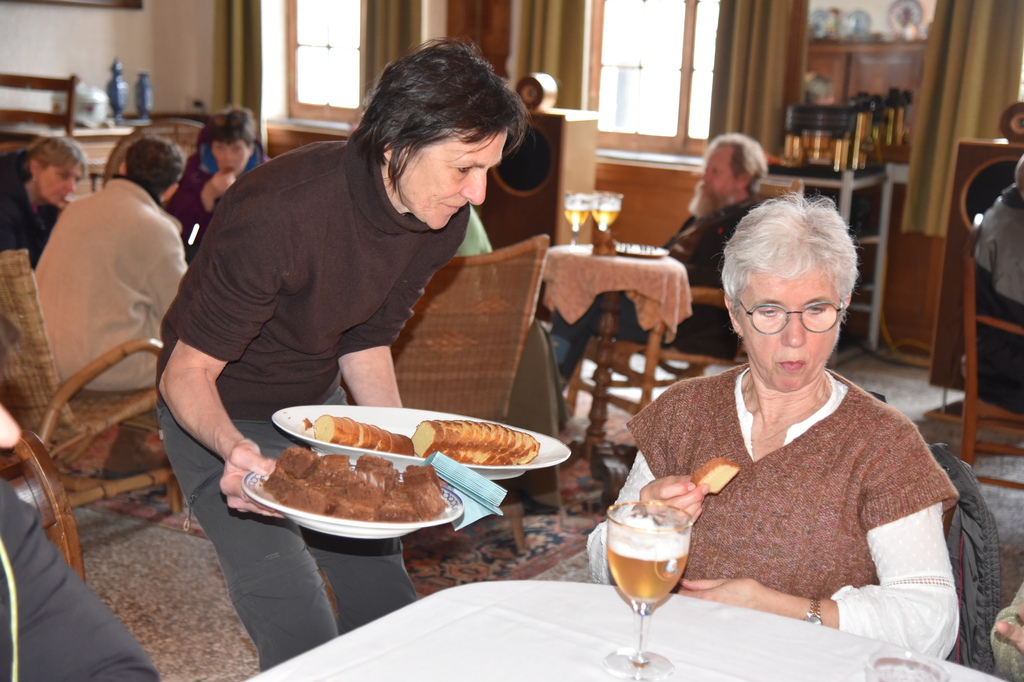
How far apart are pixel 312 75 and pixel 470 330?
5.73m

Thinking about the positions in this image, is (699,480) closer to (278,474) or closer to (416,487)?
(416,487)

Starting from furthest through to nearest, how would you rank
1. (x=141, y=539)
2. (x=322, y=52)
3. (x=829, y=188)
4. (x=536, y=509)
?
(x=322, y=52), (x=829, y=188), (x=536, y=509), (x=141, y=539)

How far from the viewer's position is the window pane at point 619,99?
22.3 ft

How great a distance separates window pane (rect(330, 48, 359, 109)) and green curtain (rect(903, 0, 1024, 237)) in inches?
161

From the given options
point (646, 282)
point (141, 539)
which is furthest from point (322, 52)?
point (141, 539)

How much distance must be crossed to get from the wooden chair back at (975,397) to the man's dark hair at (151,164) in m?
2.60

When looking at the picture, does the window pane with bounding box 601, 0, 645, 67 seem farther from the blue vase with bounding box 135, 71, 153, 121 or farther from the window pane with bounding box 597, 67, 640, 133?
the blue vase with bounding box 135, 71, 153, 121

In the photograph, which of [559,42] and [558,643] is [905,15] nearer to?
[559,42]

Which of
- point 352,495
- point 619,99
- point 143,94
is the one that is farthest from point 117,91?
point 352,495

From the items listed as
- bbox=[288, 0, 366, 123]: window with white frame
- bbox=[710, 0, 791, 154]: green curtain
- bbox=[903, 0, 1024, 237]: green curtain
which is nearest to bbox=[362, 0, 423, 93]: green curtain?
bbox=[288, 0, 366, 123]: window with white frame

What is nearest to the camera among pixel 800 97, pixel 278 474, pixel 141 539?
pixel 278 474

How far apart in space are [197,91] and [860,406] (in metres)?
7.47

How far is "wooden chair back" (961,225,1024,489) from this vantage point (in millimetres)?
3426

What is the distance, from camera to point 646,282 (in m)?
3.82
